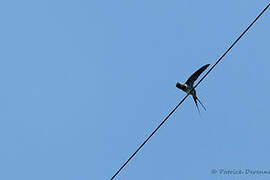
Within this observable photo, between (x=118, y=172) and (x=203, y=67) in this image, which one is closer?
(x=118, y=172)

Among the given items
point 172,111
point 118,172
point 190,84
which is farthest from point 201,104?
point 118,172

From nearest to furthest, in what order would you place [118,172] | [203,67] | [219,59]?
[118,172] < [219,59] < [203,67]

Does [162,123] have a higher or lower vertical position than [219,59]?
lower

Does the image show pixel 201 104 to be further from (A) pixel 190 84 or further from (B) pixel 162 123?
(B) pixel 162 123

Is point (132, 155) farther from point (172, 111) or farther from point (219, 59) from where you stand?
point (219, 59)

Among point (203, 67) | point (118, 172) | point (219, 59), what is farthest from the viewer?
point (203, 67)

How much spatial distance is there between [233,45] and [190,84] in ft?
11.8

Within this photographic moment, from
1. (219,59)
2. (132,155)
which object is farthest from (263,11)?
(132,155)

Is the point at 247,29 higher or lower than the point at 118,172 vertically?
higher

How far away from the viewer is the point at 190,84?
448 inches

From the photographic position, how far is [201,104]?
37.1 ft

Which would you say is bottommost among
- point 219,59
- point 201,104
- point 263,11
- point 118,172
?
point 118,172

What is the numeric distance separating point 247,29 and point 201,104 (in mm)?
3859

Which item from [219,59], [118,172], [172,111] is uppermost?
[219,59]
